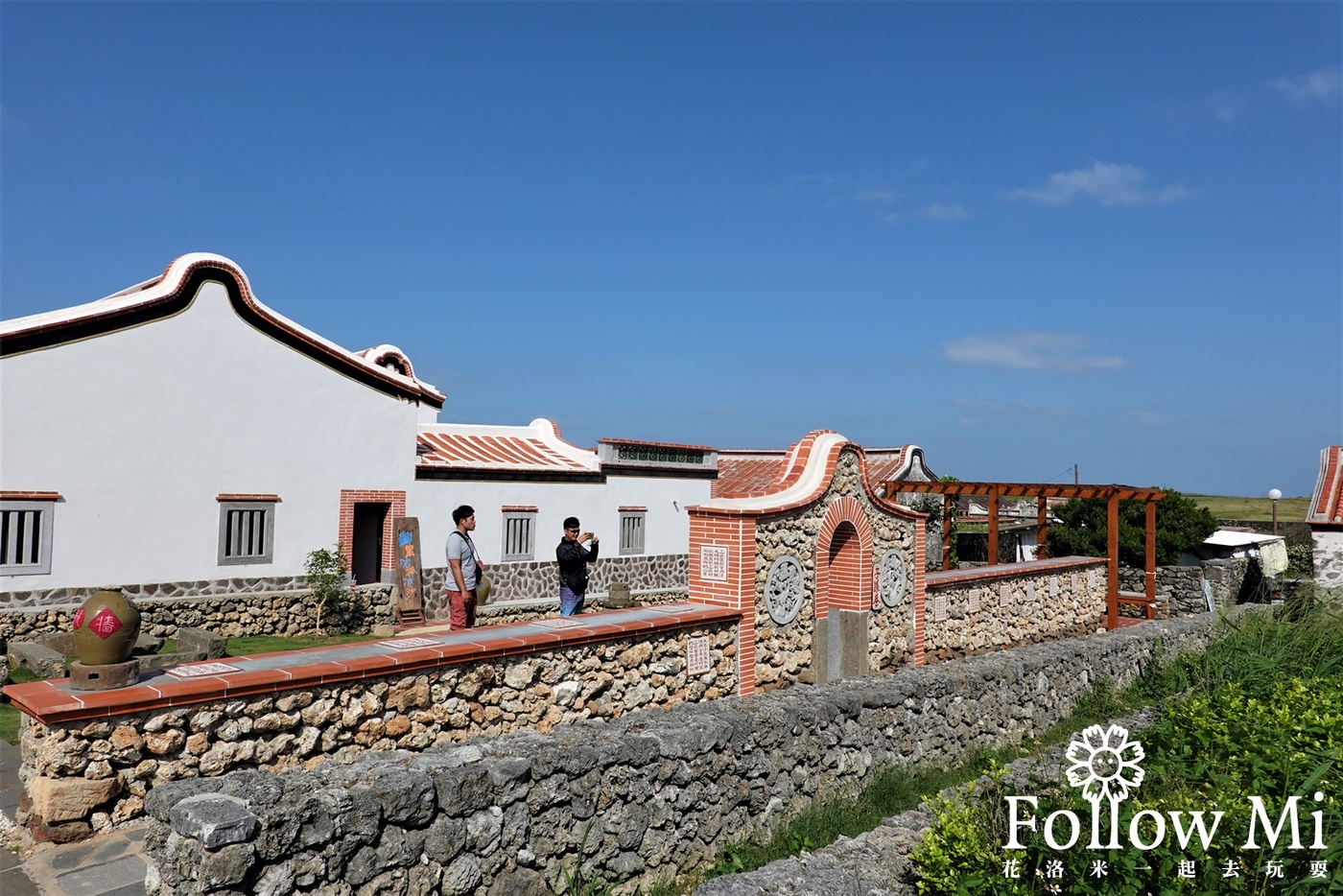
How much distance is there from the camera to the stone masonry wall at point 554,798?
4016mm

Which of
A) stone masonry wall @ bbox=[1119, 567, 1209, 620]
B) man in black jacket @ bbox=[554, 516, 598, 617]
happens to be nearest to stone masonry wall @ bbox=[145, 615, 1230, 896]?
man in black jacket @ bbox=[554, 516, 598, 617]

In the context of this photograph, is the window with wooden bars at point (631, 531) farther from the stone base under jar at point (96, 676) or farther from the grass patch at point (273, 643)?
the stone base under jar at point (96, 676)

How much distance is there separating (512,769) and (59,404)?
12.1 meters

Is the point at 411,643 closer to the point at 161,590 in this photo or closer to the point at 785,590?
the point at 785,590

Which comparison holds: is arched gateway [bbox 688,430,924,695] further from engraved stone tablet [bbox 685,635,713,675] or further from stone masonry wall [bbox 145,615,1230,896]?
stone masonry wall [bbox 145,615,1230,896]

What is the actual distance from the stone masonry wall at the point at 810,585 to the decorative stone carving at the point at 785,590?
65 millimetres

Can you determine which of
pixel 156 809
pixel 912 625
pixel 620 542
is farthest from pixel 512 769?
pixel 620 542

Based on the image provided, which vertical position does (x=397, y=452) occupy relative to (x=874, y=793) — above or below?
above

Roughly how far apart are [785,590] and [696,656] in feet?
5.09

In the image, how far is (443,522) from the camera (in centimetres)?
1858

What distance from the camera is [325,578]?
1620 cm

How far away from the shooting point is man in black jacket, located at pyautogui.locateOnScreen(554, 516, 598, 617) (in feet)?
34.0

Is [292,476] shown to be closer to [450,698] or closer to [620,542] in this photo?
[620,542]

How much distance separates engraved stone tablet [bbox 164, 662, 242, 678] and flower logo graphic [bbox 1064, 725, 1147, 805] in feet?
18.2
